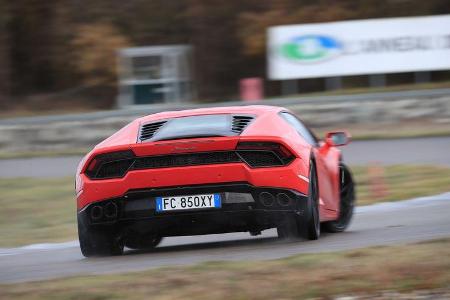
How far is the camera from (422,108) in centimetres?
2492

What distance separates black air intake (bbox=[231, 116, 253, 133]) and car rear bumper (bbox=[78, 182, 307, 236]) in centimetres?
47

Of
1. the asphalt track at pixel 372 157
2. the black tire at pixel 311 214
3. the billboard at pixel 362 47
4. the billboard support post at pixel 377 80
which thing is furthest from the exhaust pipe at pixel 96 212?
the billboard support post at pixel 377 80

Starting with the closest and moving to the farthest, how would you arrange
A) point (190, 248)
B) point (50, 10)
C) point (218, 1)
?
1. point (190, 248)
2. point (218, 1)
3. point (50, 10)

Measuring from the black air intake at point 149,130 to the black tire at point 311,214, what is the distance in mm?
1268

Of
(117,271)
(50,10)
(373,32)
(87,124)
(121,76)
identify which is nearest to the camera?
(117,271)

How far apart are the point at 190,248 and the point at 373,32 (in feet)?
68.9

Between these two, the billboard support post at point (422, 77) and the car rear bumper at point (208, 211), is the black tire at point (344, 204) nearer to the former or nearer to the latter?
the car rear bumper at point (208, 211)

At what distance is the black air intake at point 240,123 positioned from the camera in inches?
311

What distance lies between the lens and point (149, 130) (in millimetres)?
8086

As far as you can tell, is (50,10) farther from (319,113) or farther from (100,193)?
(100,193)

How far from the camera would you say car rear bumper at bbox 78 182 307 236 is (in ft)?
25.3

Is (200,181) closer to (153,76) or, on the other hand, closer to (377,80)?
(377,80)

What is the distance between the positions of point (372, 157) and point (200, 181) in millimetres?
11698

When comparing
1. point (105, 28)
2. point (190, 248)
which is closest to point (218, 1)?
point (105, 28)
